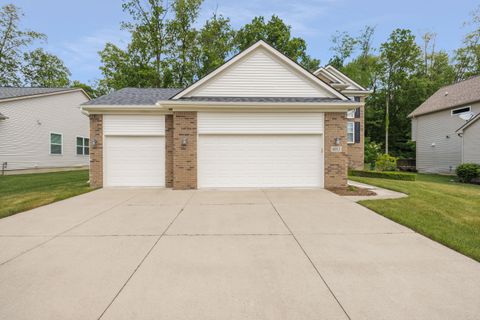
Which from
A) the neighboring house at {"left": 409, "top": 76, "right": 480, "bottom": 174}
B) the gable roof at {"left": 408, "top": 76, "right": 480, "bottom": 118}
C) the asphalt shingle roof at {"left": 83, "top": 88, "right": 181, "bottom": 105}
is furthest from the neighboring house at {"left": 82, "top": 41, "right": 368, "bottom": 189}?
the gable roof at {"left": 408, "top": 76, "right": 480, "bottom": 118}

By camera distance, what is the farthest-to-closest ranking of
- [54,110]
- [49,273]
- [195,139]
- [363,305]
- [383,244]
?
[54,110] < [195,139] < [383,244] < [49,273] < [363,305]

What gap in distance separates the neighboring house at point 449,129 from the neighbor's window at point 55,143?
95.8ft

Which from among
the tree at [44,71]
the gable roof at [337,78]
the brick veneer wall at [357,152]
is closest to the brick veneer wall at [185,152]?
the gable roof at [337,78]

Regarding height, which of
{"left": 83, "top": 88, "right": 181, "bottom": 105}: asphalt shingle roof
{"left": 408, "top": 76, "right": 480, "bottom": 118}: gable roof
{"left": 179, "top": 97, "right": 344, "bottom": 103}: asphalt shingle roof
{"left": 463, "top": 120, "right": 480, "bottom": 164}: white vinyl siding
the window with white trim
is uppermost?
{"left": 408, "top": 76, "right": 480, "bottom": 118}: gable roof

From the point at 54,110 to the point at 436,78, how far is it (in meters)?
42.1

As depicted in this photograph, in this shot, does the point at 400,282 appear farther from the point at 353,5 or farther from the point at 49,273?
the point at 353,5

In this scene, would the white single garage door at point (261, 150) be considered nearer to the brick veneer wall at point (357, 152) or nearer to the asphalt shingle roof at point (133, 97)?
the asphalt shingle roof at point (133, 97)

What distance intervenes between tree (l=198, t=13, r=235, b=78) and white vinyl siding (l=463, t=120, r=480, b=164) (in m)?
21.4

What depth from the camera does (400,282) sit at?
9.62ft

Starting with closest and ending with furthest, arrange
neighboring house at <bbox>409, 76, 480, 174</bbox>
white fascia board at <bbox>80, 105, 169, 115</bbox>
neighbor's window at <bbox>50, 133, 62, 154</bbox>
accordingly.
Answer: white fascia board at <bbox>80, 105, 169, 115</bbox> → neighboring house at <bbox>409, 76, 480, 174</bbox> → neighbor's window at <bbox>50, 133, 62, 154</bbox>

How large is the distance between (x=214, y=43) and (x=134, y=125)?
20356 millimetres

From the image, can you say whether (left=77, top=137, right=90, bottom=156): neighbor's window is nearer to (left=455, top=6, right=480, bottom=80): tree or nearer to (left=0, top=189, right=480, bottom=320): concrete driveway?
(left=0, top=189, right=480, bottom=320): concrete driveway

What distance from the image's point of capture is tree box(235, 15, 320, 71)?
27797mm

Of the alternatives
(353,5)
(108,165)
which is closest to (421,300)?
(108,165)
